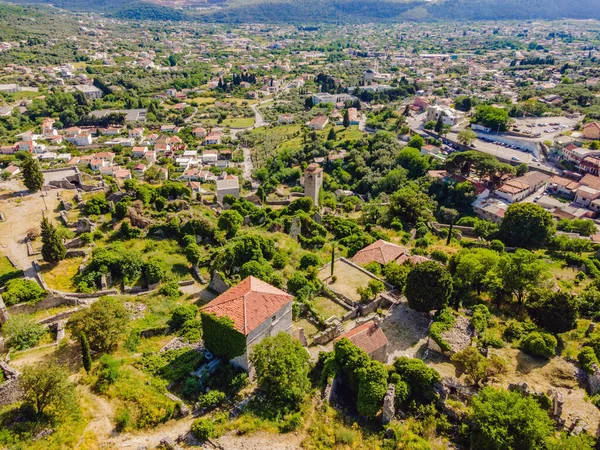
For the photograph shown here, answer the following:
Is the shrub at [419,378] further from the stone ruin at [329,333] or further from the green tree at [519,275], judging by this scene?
the green tree at [519,275]

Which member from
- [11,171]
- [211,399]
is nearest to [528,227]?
[211,399]

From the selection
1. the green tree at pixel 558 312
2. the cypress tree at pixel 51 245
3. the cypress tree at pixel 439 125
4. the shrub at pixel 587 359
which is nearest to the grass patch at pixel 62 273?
the cypress tree at pixel 51 245

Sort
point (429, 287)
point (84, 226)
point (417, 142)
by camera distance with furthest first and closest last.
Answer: point (417, 142) < point (84, 226) < point (429, 287)

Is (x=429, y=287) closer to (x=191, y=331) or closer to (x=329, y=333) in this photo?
(x=329, y=333)

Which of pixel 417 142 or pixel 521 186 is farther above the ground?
pixel 417 142

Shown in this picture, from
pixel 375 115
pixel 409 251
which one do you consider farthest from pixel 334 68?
pixel 409 251

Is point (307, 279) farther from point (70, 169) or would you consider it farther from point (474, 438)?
point (70, 169)
